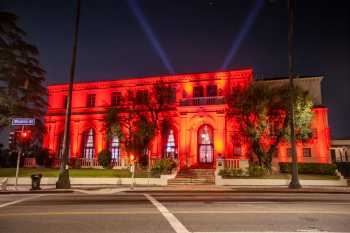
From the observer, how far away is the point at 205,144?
103 ft

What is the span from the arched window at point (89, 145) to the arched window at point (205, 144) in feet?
44.3

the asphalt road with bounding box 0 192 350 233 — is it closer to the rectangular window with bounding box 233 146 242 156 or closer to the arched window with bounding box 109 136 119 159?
the rectangular window with bounding box 233 146 242 156

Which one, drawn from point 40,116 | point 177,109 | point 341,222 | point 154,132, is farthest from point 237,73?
point 341,222

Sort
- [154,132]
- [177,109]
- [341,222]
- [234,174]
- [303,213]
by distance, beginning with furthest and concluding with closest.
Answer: [177,109] → [154,132] → [234,174] → [303,213] → [341,222]

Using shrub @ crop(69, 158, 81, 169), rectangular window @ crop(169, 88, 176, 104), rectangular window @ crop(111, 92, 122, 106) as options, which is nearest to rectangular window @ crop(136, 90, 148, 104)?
rectangular window @ crop(169, 88, 176, 104)

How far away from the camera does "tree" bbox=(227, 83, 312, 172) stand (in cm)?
2478

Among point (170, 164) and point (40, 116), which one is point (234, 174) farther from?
point (40, 116)

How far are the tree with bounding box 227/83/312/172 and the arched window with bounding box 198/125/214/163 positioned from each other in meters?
5.69

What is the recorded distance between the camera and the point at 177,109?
105 feet

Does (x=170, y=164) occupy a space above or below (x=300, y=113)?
below

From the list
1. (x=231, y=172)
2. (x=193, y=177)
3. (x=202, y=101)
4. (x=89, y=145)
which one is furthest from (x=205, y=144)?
(x=89, y=145)

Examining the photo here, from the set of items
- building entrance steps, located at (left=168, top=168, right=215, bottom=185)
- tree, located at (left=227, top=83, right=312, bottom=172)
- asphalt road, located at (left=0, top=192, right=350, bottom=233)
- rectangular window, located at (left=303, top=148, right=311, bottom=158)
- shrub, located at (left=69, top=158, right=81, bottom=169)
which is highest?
tree, located at (left=227, top=83, right=312, bottom=172)

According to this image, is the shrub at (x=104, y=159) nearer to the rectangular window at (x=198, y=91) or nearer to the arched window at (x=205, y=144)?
the arched window at (x=205, y=144)

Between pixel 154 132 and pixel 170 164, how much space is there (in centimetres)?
477
